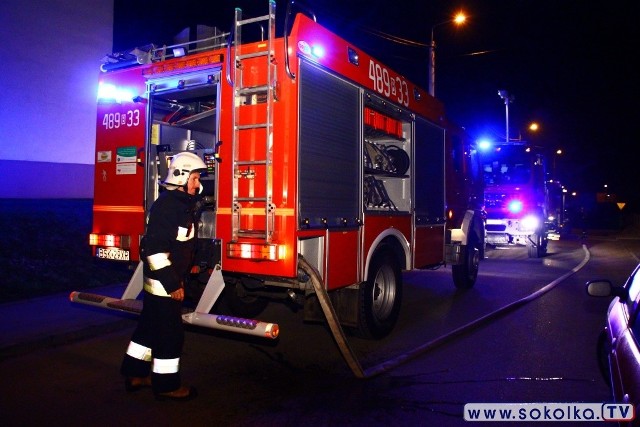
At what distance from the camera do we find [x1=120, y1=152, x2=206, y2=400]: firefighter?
420cm

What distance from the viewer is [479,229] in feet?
34.0

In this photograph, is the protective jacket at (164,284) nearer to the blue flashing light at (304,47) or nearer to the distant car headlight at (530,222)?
the blue flashing light at (304,47)

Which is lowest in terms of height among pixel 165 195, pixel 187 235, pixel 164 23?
pixel 187 235

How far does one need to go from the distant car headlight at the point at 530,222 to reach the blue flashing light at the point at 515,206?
34 cm

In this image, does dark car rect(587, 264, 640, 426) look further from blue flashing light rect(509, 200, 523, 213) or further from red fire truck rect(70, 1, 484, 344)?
blue flashing light rect(509, 200, 523, 213)

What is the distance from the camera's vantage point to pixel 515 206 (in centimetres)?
1722

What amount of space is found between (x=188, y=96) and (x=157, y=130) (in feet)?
1.67

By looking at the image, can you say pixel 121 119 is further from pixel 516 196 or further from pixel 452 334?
pixel 516 196

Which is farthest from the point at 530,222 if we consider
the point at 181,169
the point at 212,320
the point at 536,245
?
the point at 181,169

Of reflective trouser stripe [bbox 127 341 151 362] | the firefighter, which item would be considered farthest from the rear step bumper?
reflective trouser stripe [bbox 127 341 151 362]

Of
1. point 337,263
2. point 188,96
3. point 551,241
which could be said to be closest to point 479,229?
point 337,263

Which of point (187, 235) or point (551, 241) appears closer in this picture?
point (187, 235)

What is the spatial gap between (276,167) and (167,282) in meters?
1.36

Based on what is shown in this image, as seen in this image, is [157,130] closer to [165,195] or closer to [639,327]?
[165,195]
